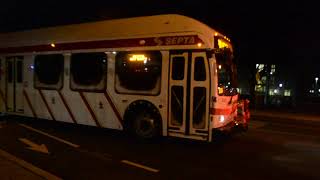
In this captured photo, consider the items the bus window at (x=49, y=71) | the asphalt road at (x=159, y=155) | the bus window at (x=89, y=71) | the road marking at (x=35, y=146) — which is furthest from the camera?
the bus window at (x=49, y=71)

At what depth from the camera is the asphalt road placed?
9.03 metres

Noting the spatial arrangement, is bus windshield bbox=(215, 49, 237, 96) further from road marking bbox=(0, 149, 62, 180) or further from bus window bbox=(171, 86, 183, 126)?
road marking bbox=(0, 149, 62, 180)

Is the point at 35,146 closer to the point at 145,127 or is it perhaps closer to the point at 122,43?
the point at 145,127

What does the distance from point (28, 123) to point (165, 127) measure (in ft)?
21.7

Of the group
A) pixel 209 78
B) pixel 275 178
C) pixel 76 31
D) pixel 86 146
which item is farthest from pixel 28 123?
pixel 275 178

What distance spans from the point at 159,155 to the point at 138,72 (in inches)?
107

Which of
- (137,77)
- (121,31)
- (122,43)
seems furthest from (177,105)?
(121,31)

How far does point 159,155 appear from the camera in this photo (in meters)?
10.8

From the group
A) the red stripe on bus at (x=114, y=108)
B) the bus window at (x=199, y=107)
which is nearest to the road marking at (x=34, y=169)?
the red stripe on bus at (x=114, y=108)

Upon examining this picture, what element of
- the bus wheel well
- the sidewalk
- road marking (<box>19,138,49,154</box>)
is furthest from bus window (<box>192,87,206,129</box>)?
the sidewalk

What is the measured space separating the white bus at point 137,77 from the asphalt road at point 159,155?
23.8 inches

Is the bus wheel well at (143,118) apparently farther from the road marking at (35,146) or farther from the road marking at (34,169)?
the road marking at (34,169)

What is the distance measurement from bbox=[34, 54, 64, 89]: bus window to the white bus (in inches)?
1.3

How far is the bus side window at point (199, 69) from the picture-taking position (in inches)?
441
